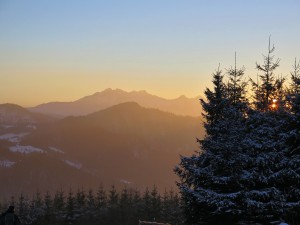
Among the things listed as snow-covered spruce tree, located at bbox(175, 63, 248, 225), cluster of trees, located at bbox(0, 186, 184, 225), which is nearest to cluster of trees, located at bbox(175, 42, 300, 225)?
snow-covered spruce tree, located at bbox(175, 63, 248, 225)

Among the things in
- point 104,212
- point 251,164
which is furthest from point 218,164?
point 104,212

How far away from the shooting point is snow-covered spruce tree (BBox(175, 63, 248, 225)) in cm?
2858

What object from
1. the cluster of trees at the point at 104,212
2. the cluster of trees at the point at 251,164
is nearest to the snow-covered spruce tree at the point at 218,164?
the cluster of trees at the point at 251,164

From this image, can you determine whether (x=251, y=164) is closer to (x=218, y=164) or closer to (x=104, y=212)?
(x=218, y=164)

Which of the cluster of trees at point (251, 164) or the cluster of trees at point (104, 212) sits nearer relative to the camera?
the cluster of trees at point (251, 164)

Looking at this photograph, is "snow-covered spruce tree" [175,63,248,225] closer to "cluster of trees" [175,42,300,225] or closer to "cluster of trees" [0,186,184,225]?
"cluster of trees" [175,42,300,225]

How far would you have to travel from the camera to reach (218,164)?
1156 inches

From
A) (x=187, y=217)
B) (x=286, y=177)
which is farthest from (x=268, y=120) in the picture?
(x=187, y=217)

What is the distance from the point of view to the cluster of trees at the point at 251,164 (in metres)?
28.1

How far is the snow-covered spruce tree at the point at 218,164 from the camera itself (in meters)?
28.6

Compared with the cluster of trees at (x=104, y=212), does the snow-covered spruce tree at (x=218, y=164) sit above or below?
above

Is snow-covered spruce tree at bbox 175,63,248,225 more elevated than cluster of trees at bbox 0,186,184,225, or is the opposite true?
snow-covered spruce tree at bbox 175,63,248,225

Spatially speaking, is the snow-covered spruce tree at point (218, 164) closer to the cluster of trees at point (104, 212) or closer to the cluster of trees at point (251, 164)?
the cluster of trees at point (251, 164)

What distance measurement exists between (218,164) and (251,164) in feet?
6.79
